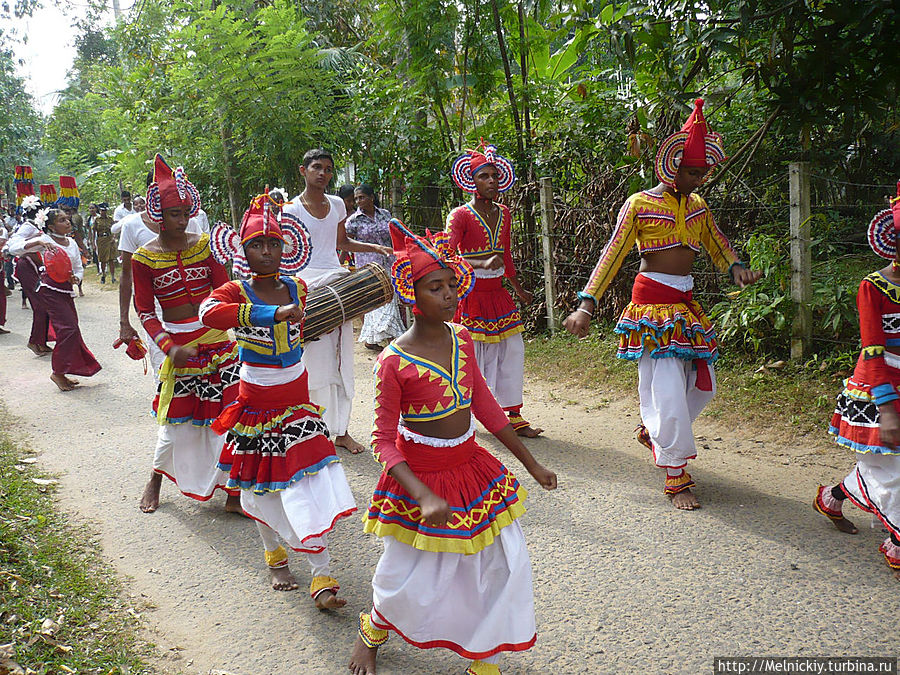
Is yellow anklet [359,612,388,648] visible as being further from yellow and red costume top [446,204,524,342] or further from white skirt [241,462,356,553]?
yellow and red costume top [446,204,524,342]

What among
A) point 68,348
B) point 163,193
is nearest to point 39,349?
point 68,348

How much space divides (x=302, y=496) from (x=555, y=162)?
613 centimetres

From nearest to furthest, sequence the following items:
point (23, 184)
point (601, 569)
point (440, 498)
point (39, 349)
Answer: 1. point (440, 498)
2. point (601, 569)
3. point (39, 349)
4. point (23, 184)

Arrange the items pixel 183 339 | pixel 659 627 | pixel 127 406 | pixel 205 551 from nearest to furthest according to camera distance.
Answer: pixel 659 627, pixel 205 551, pixel 183 339, pixel 127 406

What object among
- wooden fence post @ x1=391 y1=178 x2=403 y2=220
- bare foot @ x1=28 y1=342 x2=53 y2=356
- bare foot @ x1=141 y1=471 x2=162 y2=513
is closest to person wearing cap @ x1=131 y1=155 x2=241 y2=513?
bare foot @ x1=141 y1=471 x2=162 y2=513

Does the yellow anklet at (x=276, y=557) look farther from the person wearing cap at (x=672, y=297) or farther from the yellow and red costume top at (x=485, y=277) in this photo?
the yellow and red costume top at (x=485, y=277)

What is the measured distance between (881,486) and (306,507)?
271cm

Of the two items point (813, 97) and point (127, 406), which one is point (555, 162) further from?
point (127, 406)

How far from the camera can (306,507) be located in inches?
140

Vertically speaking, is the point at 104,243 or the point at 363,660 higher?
the point at 104,243

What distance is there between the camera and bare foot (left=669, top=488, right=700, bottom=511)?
4.51m

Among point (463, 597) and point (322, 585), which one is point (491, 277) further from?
point (463, 597)

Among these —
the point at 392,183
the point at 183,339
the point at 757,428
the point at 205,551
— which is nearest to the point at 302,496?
the point at 205,551

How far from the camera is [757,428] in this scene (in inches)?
228
